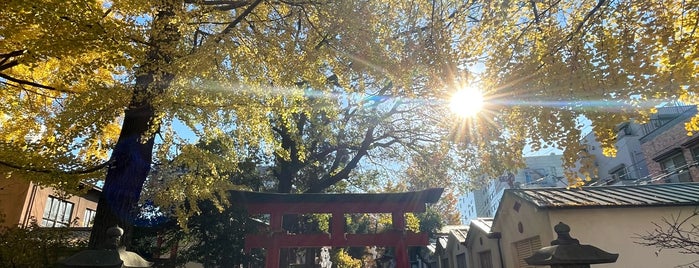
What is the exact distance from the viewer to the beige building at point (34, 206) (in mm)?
16688

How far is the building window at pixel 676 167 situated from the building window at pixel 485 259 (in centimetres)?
942

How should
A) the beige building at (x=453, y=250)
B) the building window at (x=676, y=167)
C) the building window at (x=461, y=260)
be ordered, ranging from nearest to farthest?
the building window at (x=676, y=167) → the building window at (x=461, y=260) → the beige building at (x=453, y=250)

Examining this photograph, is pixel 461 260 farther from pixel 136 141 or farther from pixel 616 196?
pixel 136 141

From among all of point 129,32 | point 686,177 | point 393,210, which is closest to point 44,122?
point 129,32

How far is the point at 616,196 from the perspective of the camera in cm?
1032

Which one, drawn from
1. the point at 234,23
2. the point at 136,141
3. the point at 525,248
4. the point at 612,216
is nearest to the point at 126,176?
the point at 136,141

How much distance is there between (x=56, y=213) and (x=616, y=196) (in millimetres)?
23738

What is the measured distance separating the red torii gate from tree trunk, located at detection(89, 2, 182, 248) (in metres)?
3.84

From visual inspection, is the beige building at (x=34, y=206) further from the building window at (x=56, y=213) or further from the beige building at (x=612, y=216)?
the beige building at (x=612, y=216)

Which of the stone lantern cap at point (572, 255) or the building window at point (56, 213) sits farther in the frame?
the building window at point (56, 213)

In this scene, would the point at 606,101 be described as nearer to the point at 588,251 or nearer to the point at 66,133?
the point at 588,251

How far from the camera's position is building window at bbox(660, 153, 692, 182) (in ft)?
56.0

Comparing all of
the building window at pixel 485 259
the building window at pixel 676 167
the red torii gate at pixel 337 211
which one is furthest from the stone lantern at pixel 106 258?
the building window at pixel 676 167

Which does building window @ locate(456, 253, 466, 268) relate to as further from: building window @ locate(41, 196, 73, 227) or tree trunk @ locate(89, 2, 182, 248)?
building window @ locate(41, 196, 73, 227)
